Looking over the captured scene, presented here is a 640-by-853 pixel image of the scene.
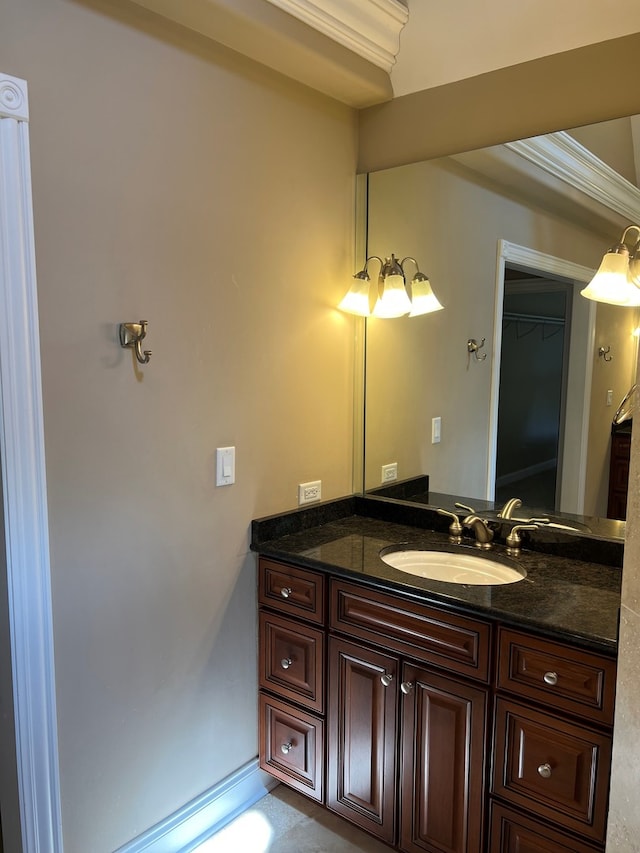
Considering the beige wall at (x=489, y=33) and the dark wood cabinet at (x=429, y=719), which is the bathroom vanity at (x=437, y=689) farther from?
the beige wall at (x=489, y=33)

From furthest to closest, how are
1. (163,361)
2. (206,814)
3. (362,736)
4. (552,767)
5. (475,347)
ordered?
(475,347)
(206,814)
(362,736)
(163,361)
(552,767)

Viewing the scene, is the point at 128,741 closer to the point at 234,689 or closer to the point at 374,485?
the point at 234,689

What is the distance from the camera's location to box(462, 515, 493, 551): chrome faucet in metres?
1.96

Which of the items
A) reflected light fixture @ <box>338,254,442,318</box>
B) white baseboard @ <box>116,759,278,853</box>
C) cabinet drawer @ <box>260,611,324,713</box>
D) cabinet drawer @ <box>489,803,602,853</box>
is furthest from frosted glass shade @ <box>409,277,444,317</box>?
white baseboard @ <box>116,759,278,853</box>

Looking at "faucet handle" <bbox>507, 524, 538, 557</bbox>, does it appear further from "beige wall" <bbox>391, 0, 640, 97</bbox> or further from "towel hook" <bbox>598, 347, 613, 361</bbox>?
"beige wall" <bbox>391, 0, 640, 97</bbox>

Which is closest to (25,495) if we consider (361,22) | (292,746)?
(292,746)

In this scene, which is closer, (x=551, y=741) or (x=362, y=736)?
(x=551, y=741)

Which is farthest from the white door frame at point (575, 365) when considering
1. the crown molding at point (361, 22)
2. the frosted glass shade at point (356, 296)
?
the crown molding at point (361, 22)

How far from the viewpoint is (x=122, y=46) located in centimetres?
150

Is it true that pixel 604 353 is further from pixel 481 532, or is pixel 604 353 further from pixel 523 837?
pixel 523 837

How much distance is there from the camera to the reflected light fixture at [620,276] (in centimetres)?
172

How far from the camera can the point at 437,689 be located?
62.8 inches

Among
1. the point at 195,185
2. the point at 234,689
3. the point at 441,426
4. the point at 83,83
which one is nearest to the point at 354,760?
the point at 234,689

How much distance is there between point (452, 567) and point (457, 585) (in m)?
0.28
